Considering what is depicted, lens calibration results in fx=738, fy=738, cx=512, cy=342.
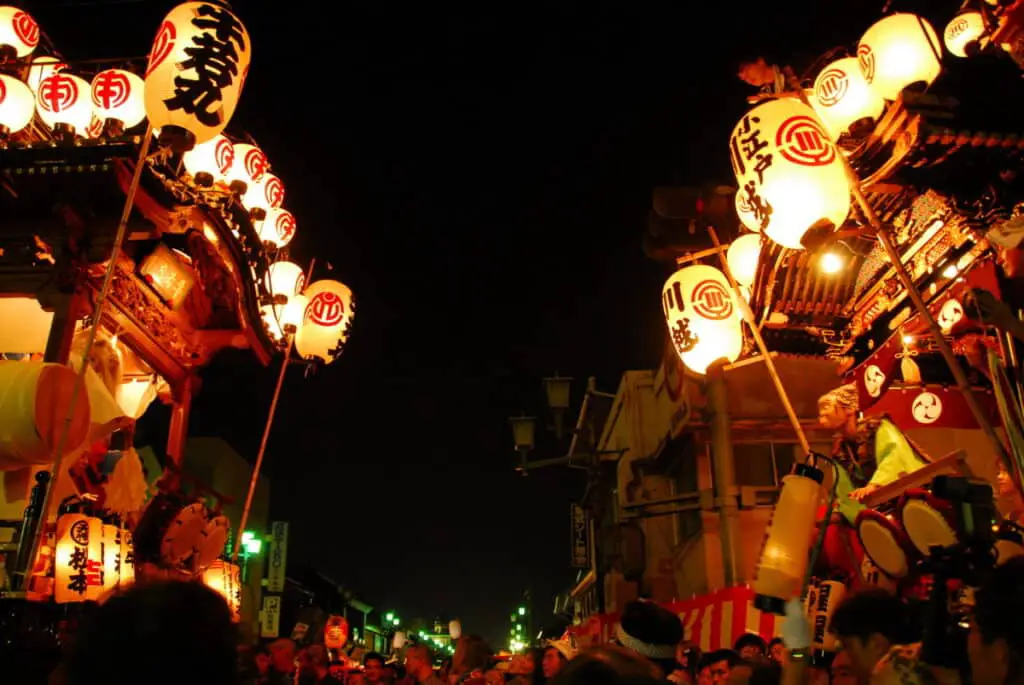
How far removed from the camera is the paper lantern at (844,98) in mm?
8195

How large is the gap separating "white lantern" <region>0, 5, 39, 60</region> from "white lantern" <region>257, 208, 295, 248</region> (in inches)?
164

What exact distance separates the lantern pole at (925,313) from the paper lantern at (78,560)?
916cm

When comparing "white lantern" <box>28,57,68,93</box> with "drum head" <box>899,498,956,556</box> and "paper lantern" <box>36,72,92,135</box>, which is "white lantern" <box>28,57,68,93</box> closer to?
"paper lantern" <box>36,72,92,135</box>

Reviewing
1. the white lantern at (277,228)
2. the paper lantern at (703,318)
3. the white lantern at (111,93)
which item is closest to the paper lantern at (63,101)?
the white lantern at (111,93)

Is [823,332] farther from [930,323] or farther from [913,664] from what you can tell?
[913,664]

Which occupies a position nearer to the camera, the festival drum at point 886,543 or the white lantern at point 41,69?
the festival drum at point 886,543

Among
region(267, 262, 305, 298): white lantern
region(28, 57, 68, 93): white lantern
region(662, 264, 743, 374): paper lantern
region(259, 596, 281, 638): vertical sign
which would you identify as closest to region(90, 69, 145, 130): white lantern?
region(28, 57, 68, 93): white lantern

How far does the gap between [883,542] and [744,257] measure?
5.09 m

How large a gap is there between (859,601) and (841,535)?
16.0ft

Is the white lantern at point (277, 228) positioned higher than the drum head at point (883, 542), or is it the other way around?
the white lantern at point (277, 228)

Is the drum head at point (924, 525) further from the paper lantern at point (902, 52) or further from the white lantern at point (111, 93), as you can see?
the white lantern at point (111, 93)

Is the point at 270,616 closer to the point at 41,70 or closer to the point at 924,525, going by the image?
the point at 41,70

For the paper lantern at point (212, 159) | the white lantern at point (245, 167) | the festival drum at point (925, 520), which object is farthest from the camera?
the white lantern at point (245, 167)

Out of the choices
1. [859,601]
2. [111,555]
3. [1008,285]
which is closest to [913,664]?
[859,601]
